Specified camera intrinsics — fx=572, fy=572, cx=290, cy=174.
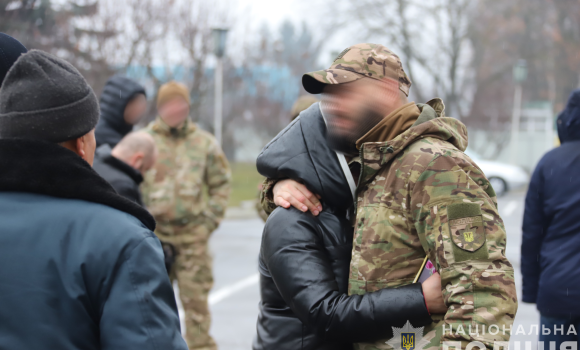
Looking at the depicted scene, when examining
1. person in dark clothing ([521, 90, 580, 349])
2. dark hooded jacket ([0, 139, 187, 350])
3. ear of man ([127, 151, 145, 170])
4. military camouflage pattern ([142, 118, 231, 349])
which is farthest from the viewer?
military camouflage pattern ([142, 118, 231, 349])

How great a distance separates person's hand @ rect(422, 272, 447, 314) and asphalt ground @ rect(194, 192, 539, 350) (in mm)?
3576

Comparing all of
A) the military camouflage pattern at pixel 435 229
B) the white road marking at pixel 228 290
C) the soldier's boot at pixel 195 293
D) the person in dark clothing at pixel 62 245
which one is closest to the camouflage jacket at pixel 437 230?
the military camouflage pattern at pixel 435 229

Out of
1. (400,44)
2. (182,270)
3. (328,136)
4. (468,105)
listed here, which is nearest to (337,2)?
(400,44)

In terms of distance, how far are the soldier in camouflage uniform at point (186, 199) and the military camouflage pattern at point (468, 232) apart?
3587mm

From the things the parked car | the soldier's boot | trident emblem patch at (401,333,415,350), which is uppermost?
trident emblem patch at (401,333,415,350)

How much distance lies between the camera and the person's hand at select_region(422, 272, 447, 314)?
193 cm

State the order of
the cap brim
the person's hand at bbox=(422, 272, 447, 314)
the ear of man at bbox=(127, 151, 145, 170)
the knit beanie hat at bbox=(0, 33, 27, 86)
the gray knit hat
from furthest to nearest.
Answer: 1. the ear of man at bbox=(127, 151, 145, 170)
2. the knit beanie hat at bbox=(0, 33, 27, 86)
3. the cap brim
4. the person's hand at bbox=(422, 272, 447, 314)
5. the gray knit hat

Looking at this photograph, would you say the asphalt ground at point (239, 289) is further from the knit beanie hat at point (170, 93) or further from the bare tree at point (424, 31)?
the bare tree at point (424, 31)

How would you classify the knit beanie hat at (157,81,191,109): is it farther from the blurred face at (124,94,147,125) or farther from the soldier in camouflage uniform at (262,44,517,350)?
the soldier in camouflage uniform at (262,44,517,350)

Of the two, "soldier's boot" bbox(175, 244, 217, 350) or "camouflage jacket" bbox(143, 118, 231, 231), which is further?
"camouflage jacket" bbox(143, 118, 231, 231)

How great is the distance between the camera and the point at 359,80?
82.9 inches

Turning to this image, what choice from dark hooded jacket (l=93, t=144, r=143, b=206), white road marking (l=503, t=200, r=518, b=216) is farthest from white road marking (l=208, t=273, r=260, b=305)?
white road marking (l=503, t=200, r=518, b=216)

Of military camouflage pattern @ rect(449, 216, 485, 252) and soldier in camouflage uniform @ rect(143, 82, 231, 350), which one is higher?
military camouflage pattern @ rect(449, 216, 485, 252)

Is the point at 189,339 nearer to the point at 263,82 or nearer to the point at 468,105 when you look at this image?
the point at 263,82
